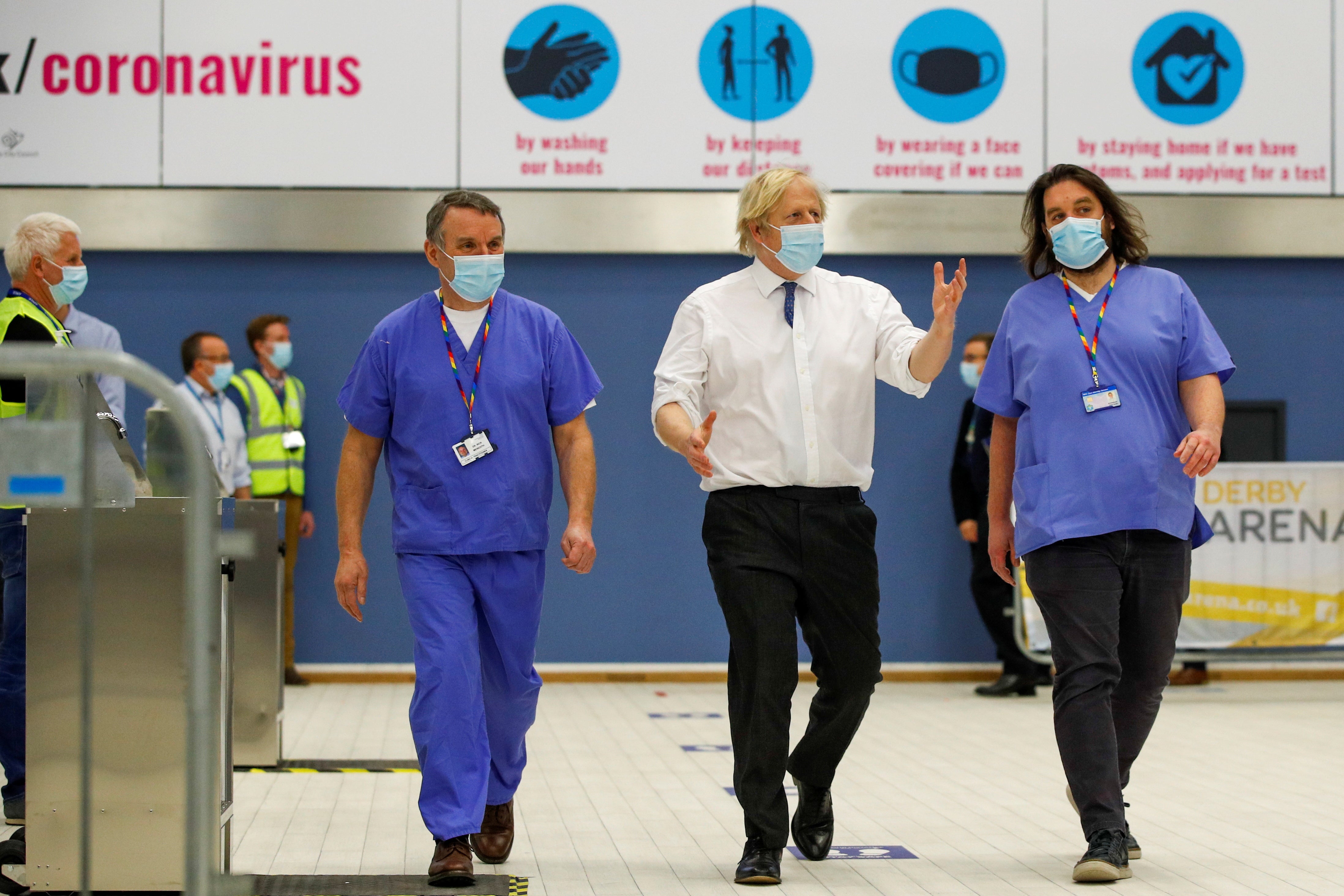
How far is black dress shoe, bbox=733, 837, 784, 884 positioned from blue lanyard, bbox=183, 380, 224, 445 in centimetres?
457

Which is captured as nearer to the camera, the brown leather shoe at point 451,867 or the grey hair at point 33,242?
the brown leather shoe at point 451,867

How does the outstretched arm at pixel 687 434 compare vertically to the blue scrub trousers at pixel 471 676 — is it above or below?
above

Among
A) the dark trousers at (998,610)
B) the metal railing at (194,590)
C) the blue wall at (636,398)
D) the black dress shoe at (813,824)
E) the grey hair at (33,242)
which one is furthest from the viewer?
the blue wall at (636,398)

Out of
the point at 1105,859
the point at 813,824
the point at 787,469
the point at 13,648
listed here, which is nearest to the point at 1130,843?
the point at 1105,859

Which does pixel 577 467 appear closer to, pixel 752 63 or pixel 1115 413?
pixel 1115 413

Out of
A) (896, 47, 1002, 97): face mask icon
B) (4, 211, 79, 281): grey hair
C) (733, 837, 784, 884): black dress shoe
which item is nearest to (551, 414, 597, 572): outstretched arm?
(733, 837, 784, 884): black dress shoe

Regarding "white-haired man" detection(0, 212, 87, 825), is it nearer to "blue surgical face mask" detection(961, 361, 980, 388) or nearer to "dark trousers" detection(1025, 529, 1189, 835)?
"dark trousers" detection(1025, 529, 1189, 835)

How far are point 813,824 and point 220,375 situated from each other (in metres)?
4.67

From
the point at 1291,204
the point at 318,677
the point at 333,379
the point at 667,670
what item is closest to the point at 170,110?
the point at 333,379

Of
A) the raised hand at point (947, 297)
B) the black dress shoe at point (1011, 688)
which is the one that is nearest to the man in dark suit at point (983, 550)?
the black dress shoe at point (1011, 688)

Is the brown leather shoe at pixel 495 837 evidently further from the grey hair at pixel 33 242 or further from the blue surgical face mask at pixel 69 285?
the grey hair at pixel 33 242

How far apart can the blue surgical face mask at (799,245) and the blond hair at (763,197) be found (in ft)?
0.18

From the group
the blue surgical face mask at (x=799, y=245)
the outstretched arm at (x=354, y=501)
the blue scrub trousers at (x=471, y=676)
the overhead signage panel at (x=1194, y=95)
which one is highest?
the overhead signage panel at (x=1194, y=95)

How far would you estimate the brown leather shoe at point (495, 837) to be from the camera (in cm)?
386
